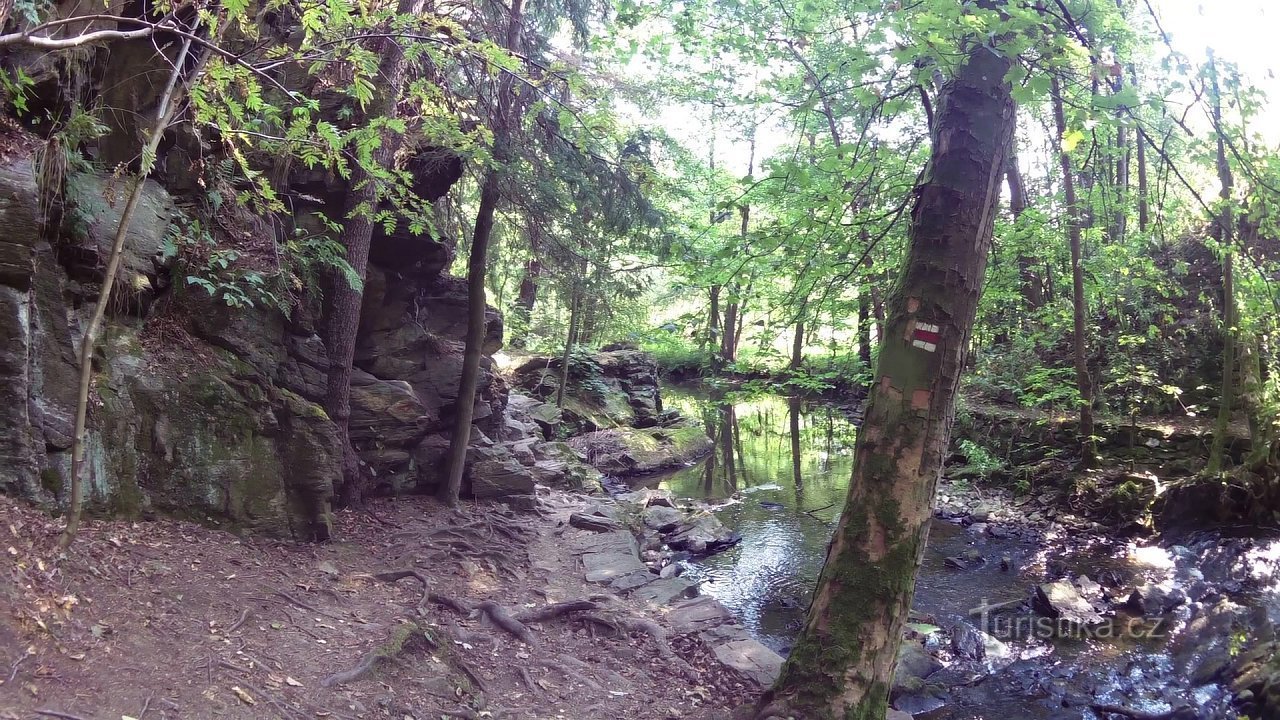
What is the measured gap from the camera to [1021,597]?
8.49m

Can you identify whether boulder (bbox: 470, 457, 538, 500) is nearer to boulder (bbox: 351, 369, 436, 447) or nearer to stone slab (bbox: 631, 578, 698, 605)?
boulder (bbox: 351, 369, 436, 447)

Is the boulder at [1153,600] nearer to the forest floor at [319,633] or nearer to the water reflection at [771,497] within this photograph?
the water reflection at [771,497]

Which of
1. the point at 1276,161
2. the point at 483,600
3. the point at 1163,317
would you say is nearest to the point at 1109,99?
the point at 1276,161

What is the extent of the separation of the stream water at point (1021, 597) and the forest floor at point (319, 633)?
225 centimetres

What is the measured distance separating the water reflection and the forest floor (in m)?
1.94

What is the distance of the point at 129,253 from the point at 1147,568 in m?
11.9

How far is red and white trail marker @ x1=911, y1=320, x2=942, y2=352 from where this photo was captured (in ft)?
13.4

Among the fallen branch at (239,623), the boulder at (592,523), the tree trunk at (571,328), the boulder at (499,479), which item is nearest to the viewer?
the fallen branch at (239,623)

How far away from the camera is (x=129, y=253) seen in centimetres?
565

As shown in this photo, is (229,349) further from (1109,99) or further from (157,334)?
(1109,99)

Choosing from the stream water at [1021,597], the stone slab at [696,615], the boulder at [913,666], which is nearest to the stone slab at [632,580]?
the stone slab at [696,615]

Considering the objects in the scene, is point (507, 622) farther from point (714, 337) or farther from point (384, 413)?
point (714, 337)

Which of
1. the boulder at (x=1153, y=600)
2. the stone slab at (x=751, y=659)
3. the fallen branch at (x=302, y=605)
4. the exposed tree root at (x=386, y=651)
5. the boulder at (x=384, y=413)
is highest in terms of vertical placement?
the boulder at (x=384, y=413)

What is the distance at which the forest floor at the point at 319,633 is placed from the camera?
3488mm
